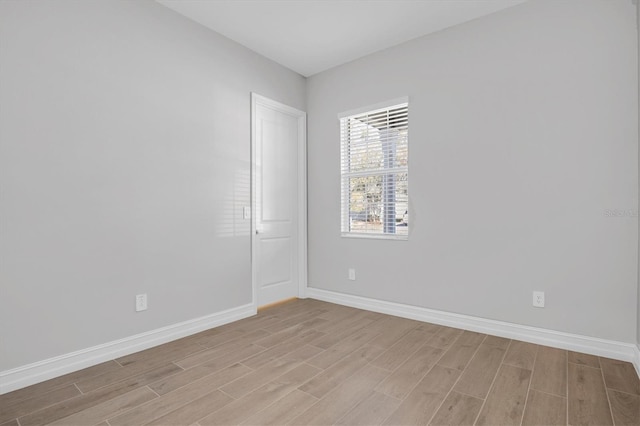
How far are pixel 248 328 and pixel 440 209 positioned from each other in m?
2.12

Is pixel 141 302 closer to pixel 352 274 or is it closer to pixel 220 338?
pixel 220 338

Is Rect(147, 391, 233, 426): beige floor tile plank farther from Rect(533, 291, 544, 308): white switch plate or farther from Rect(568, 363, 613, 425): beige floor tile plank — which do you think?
Rect(533, 291, 544, 308): white switch plate

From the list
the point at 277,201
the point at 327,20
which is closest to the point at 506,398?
the point at 277,201

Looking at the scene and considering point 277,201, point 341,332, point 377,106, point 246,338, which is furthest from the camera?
point 277,201

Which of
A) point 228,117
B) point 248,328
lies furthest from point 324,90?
point 248,328

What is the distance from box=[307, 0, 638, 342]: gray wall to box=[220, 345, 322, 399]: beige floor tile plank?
1344 mm

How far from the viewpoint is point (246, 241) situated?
3510mm

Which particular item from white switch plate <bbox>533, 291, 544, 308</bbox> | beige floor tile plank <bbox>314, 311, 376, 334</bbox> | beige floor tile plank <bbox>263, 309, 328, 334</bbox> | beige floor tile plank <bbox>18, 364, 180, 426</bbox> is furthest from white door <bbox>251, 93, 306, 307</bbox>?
white switch plate <bbox>533, 291, 544, 308</bbox>

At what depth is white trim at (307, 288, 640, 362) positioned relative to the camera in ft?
7.88

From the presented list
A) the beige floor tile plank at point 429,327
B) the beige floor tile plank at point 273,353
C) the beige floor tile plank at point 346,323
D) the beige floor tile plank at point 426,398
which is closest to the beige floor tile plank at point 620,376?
the beige floor tile plank at point 426,398

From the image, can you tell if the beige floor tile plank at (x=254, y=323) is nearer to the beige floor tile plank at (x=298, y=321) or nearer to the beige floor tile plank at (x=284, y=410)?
the beige floor tile plank at (x=298, y=321)

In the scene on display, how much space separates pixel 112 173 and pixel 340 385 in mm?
2178

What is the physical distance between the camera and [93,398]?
193cm

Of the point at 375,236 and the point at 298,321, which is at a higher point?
the point at 375,236
